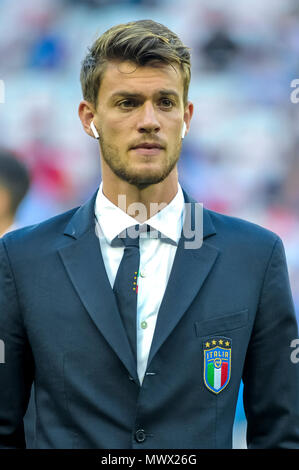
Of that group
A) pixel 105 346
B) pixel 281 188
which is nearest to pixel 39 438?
pixel 105 346

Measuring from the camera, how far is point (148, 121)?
167 cm

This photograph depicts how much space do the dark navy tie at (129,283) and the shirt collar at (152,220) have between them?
0.03 metres

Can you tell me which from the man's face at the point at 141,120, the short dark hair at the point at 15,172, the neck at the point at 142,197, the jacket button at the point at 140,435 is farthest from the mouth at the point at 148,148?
the short dark hair at the point at 15,172

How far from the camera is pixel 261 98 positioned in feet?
9.43

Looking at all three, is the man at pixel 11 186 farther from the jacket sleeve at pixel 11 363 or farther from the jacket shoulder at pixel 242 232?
the jacket shoulder at pixel 242 232

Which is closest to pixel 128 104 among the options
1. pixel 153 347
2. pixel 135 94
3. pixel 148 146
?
pixel 135 94

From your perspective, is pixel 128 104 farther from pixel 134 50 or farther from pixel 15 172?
pixel 15 172

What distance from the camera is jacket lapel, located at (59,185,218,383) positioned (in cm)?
164

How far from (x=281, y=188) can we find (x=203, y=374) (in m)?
1.38

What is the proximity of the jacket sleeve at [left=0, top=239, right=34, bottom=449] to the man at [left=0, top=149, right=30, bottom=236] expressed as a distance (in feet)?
3.33

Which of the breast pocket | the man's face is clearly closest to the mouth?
the man's face

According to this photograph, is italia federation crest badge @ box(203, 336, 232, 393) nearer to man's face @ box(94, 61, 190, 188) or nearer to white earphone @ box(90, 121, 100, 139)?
man's face @ box(94, 61, 190, 188)

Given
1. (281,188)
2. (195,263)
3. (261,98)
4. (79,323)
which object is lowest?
(79,323)
